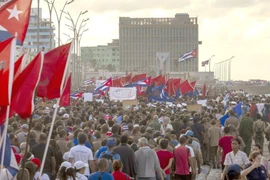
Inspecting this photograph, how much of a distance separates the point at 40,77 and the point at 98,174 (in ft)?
4.74

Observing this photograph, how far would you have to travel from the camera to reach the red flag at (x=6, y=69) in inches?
377

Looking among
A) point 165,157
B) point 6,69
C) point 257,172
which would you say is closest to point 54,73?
point 6,69

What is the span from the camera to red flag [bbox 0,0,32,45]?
13.5m

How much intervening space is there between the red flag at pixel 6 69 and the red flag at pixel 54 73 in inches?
54.9

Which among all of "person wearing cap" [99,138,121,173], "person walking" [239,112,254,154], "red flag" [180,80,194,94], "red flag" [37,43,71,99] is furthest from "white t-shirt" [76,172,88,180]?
"red flag" [180,80,194,94]

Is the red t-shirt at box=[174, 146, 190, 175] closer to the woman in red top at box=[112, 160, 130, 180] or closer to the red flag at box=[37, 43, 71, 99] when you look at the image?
the woman in red top at box=[112, 160, 130, 180]

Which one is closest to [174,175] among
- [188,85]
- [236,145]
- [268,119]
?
[236,145]

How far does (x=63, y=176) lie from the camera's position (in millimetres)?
11430

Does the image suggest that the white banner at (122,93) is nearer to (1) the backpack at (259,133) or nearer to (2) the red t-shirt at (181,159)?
(1) the backpack at (259,133)

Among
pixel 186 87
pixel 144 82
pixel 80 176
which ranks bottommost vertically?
pixel 80 176

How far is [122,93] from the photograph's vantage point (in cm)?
3619

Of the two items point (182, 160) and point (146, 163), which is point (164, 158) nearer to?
point (182, 160)

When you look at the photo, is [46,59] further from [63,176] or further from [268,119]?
[268,119]

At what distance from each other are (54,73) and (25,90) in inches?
46.0
